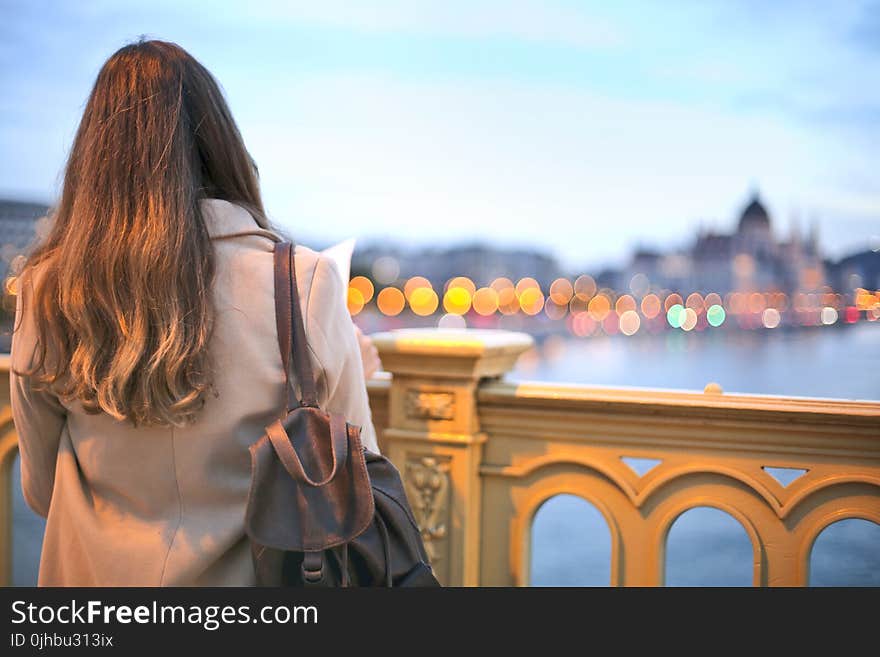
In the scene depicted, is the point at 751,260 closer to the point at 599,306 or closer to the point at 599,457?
the point at 599,457

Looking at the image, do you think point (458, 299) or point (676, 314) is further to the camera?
point (458, 299)

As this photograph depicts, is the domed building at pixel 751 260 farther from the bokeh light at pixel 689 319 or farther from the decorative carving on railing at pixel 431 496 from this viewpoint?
the decorative carving on railing at pixel 431 496

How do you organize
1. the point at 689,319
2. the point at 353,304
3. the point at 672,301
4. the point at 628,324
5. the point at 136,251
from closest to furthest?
the point at 136,251 < the point at 689,319 < the point at 672,301 < the point at 353,304 < the point at 628,324

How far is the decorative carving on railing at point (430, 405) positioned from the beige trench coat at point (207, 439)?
0.63 metres

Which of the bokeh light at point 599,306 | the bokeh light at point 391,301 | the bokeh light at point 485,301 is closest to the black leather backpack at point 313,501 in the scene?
the bokeh light at point 599,306

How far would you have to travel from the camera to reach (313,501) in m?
1.17

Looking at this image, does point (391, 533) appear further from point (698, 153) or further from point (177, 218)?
point (698, 153)

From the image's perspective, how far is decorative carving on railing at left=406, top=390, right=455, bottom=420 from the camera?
194cm

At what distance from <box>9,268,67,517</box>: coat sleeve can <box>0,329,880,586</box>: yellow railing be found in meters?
0.76

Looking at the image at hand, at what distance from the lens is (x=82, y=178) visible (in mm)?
1224

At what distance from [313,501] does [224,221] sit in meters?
0.43

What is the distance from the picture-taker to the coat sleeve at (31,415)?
125 cm

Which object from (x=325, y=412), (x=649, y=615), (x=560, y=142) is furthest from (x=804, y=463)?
(x=560, y=142)

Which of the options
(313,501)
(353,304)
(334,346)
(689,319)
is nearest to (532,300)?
(353,304)
